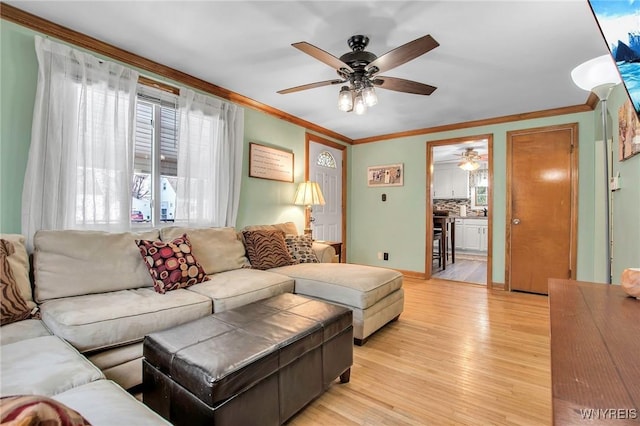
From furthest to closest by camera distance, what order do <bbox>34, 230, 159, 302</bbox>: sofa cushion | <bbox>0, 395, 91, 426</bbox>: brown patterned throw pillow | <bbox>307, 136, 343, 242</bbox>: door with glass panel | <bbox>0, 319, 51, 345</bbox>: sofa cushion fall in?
<bbox>307, 136, 343, 242</bbox>: door with glass panel → <bbox>34, 230, 159, 302</bbox>: sofa cushion → <bbox>0, 319, 51, 345</bbox>: sofa cushion → <bbox>0, 395, 91, 426</bbox>: brown patterned throw pillow

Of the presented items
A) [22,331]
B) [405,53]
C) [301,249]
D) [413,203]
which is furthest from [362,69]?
[413,203]

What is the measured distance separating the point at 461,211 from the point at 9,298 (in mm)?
8019

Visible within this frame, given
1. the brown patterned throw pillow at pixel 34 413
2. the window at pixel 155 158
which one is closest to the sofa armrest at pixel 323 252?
the window at pixel 155 158

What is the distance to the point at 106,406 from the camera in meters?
0.88

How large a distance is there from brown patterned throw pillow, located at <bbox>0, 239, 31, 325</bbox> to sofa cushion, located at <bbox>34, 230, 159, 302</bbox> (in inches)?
7.3

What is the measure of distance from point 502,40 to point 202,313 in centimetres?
283

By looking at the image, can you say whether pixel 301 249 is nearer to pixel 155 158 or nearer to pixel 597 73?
pixel 155 158

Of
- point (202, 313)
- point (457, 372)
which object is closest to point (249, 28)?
point (202, 313)

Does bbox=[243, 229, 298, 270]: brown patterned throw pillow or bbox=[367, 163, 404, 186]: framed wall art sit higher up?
bbox=[367, 163, 404, 186]: framed wall art

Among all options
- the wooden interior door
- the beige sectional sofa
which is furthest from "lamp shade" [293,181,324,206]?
the wooden interior door

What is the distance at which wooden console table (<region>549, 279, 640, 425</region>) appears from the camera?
0.52m

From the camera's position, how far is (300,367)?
4.86 ft

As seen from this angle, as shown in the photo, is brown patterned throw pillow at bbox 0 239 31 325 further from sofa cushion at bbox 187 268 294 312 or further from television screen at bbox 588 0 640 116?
television screen at bbox 588 0 640 116

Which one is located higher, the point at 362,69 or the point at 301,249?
the point at 362,69
